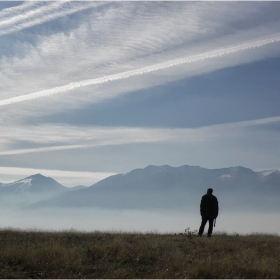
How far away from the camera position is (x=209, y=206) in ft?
62.6

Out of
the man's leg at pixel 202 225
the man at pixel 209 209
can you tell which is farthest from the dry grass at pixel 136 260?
the man at pixel 209 209

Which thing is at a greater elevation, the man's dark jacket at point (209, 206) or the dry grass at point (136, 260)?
the man's dark jacket at point (209, 206)

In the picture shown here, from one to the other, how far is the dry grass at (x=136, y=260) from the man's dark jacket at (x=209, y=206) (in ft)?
13.7

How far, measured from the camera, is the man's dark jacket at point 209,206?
1899 cm

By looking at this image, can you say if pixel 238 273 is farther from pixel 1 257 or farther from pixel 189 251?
pixel 1 257

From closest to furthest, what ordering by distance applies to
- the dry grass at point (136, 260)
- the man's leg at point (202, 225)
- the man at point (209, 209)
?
the dry grass at point (136, 260), the man's leg at point (202, 225), the man at point (209, 209)

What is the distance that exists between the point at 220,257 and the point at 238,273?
1818mm

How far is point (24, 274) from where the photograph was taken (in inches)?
418

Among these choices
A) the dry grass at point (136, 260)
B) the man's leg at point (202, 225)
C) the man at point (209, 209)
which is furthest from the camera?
the man at point (209, 209)

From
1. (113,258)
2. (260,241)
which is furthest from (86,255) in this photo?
(260,241)

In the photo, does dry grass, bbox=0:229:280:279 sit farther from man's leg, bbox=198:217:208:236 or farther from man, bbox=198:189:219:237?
man, bbox=198:189:219:237

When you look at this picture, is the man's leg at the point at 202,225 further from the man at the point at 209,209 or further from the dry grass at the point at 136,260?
the dry grass at the point at 136,260

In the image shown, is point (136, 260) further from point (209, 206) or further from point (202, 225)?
point (209, 206)

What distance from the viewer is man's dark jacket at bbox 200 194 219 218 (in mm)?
18987
